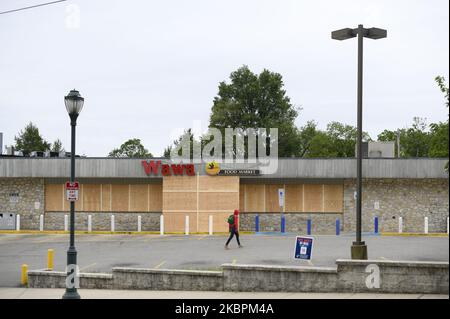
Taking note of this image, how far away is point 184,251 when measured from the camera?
27.3 m

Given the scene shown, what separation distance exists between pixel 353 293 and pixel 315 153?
252 ft

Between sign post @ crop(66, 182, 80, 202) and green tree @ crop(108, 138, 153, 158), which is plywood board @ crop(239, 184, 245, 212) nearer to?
sign post @ crop(66, 182, 80, 202)

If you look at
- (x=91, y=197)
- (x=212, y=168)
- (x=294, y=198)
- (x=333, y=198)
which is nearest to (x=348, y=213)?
(x=333, y=198)

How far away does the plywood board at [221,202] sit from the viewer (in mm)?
37094

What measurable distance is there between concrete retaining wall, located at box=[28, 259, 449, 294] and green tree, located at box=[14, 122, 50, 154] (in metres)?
75.8

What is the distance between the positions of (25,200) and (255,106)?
45.2 meters

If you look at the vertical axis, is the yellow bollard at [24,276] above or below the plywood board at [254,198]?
below

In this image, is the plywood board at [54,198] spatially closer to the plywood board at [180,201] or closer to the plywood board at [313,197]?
the plywood board at [180,201]

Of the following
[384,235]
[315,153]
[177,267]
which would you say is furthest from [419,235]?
[315,153]

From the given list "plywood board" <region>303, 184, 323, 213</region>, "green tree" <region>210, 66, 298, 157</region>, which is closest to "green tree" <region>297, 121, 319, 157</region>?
"green tree" <region>210, 66, 298, 157</region>

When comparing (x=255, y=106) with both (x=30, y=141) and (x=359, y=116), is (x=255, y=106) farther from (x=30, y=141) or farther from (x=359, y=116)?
(x=359, y=116)

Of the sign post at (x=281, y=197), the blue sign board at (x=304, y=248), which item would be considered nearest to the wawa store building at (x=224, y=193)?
the sign post at (x=281, y=197)

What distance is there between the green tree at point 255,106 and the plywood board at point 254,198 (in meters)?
38.4
